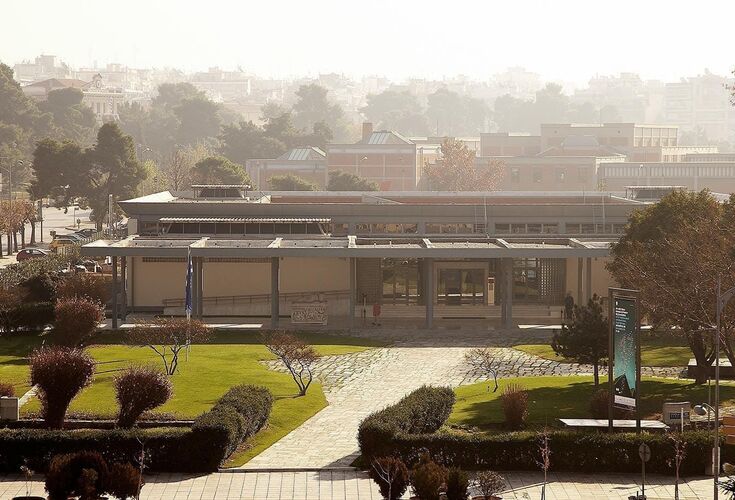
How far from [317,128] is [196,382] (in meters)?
139

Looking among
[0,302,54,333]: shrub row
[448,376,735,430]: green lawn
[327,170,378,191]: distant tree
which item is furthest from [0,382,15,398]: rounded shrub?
[327,170,378,191]: distant tree

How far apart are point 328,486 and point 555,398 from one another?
12904 mm

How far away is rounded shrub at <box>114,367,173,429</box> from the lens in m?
38.9

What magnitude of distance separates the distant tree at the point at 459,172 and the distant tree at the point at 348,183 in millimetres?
8676

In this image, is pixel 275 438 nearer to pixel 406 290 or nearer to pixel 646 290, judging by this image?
pixel 646 290

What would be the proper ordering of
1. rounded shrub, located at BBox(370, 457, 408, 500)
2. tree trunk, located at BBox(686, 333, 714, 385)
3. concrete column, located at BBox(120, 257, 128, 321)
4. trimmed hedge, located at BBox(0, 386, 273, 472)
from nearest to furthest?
rounded shrub, located at BBox(370, 457, 408, 500) → trimmed hedge, located at BBox(0, 386, 273, 472) → tree trunk, located at BBox(686, 333, 714, 385) → concrete column, located at BBox(120, 257, 128, 321)

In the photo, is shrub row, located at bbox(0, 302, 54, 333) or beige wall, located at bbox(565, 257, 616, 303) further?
beige wall, located at bbox(565, 257, 616, 303)

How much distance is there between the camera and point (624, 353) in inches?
1491

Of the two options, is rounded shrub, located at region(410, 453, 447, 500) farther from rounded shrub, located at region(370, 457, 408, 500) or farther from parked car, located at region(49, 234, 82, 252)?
parked car, located at region(49, 234, 82, 252)

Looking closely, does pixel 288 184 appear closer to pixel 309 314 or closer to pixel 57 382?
pixel 309 314

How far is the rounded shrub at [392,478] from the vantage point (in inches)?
1244

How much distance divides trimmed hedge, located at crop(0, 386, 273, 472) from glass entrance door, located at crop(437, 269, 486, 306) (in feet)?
114

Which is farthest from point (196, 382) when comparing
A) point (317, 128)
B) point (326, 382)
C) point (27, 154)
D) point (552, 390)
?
point (317, 128)

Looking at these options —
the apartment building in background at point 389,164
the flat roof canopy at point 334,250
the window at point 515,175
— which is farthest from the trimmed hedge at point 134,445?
the window at point 515,175
